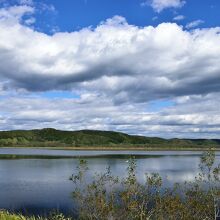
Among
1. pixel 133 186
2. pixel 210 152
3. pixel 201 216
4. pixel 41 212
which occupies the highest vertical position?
pixel 210 152

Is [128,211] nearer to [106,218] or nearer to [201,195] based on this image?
[106,218]

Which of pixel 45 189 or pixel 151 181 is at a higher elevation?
pixel 151 181

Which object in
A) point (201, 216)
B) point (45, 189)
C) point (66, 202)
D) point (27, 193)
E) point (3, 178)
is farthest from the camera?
point (3, 178)

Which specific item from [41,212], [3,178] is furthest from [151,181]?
[3,178]

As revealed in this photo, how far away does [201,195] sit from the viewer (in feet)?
69.5

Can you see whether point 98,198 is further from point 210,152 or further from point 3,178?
point 3,178

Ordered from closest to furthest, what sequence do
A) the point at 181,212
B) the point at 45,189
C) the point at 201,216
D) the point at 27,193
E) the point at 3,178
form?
the point at 181,212 → the point at 201,216 → the point at 27,193 → the point at 45,189 → the point at 3,178

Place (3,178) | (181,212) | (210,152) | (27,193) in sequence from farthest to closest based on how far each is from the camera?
1. (3,178)
2. (27,193)
3. (210,152)
4. (181,212)

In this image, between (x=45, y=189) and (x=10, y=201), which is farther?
(x=45, y=189)

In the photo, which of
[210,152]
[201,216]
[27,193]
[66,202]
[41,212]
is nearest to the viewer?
[201,216]

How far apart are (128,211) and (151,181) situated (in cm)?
177

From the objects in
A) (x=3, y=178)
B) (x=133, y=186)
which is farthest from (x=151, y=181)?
(x=3, y=178)

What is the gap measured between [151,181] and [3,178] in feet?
167

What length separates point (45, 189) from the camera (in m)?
50.7
